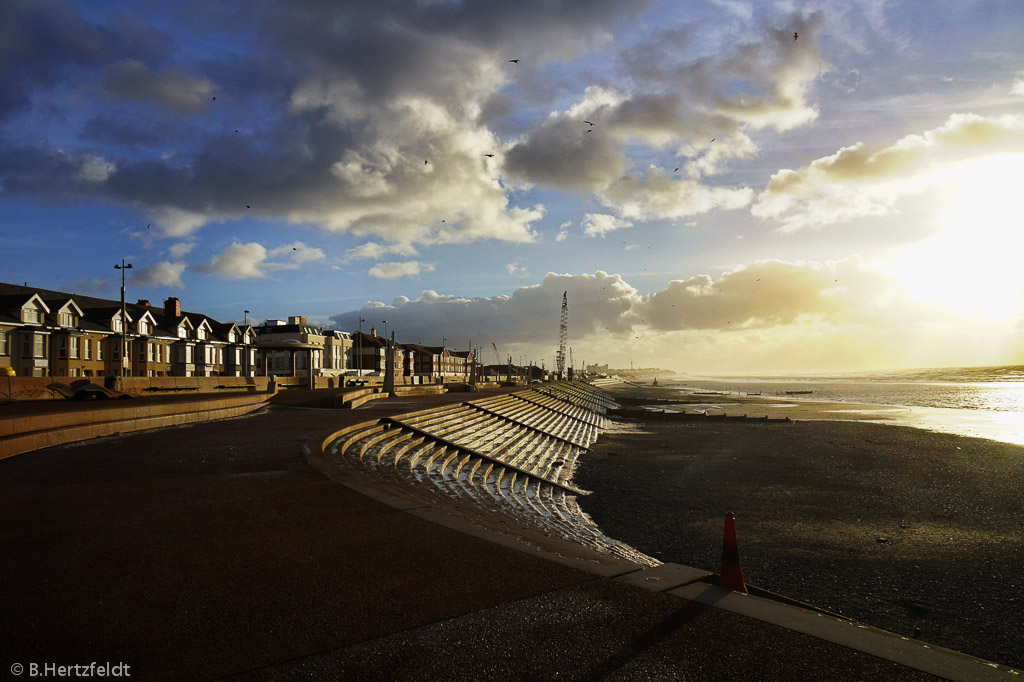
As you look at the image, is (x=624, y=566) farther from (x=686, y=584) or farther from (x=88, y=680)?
(x=88, y=680)

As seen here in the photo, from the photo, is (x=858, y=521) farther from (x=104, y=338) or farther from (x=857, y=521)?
(x=104, y=338)

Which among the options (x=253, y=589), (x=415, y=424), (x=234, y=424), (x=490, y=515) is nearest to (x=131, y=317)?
(x=234, y=424)

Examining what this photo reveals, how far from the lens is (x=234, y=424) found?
64.3ft

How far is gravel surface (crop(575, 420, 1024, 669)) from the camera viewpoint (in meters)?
8.80

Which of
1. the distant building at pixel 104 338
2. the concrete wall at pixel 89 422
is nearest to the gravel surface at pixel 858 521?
the concrete wall at pixel 89 422

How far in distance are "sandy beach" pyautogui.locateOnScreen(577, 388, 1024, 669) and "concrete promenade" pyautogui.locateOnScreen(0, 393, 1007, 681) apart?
18.4ft

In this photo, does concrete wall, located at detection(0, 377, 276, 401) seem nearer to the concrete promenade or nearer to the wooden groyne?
the concrete promenade

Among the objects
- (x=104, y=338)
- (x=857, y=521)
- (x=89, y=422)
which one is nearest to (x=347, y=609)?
(x=857, y=521)

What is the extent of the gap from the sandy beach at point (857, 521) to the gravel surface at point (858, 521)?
0.13ft

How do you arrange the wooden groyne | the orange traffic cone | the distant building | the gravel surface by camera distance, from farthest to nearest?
the wooden groyne
the distant building
the gravel surface
the orange traffic cone

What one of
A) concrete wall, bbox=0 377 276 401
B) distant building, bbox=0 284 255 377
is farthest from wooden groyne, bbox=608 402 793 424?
distant building, bbox=0 284 255 377

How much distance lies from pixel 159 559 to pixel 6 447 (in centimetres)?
974

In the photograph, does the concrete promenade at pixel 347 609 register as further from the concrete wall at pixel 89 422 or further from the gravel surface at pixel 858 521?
the concrete wall at pixel 89 422

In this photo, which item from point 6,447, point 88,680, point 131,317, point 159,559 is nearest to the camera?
point 88,680
